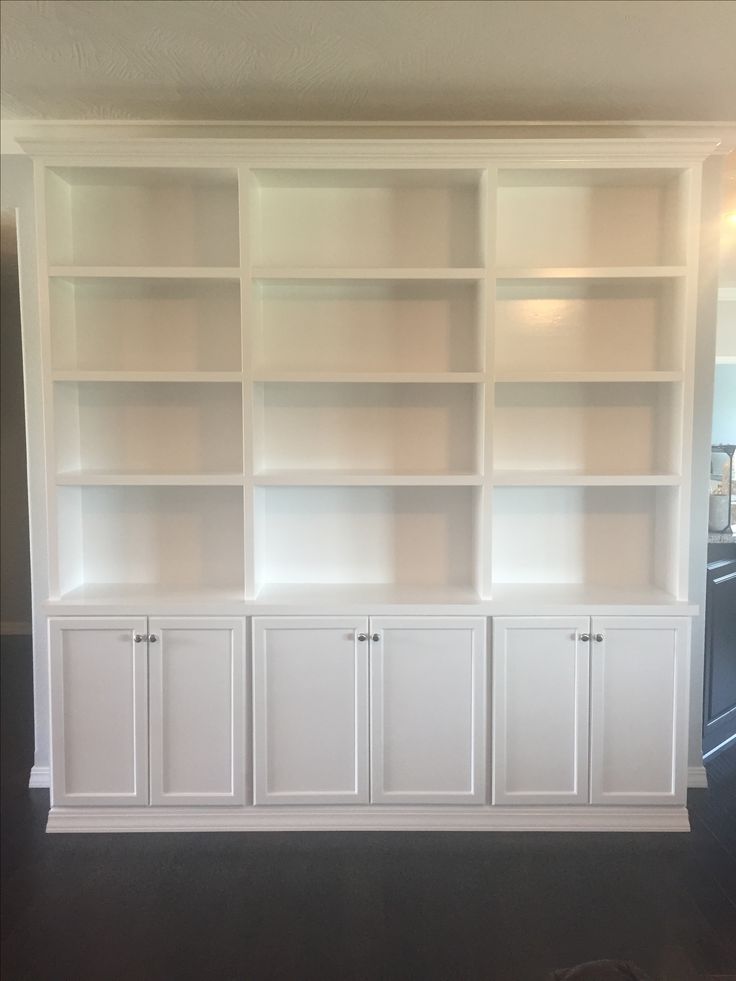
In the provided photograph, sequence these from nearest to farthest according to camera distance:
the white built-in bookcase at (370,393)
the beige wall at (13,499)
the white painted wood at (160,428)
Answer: the white built-in bookcase at (370,393)
the white painted wood at (160,428)
the beige wall at (13,499)

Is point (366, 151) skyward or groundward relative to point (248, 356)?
A: skyward

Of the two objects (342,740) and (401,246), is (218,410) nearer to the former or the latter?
(401,246)

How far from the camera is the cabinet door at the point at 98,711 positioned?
233 cm

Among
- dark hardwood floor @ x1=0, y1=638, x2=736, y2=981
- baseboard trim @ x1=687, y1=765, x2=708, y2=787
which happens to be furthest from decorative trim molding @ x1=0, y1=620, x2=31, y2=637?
baseboard trim @ x1=687, y1=765, x2=708, y2=787

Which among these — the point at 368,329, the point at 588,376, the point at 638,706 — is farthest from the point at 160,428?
the point at 638,706

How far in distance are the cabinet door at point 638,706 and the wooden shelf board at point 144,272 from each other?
5.80 feet

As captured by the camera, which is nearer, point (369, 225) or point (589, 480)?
point (589, 480)

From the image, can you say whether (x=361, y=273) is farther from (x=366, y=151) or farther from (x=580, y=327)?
(x=580, y=327)

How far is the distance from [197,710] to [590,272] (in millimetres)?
2046

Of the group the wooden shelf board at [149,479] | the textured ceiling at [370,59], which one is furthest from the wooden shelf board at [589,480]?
the textured ceiling at [370,59]

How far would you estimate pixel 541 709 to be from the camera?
7.68ft

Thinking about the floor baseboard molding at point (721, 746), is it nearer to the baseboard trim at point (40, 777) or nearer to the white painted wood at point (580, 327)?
the white painted wood at point (580, 327)

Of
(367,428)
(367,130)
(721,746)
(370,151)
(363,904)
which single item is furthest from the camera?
(721,746)

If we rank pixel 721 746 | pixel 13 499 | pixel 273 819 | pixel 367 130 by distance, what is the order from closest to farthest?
pixel 273 819, pixel 367 130, pixel 721 746, pixel 13 499
